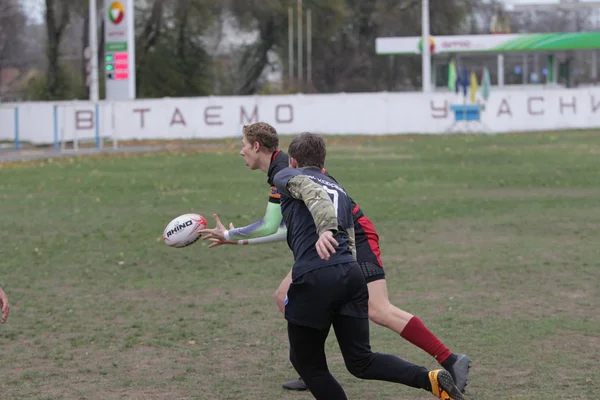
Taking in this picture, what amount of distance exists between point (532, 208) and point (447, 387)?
11698mm

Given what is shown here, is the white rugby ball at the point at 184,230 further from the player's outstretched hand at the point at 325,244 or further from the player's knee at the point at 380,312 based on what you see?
the player's outstretched hand at the point at 325,244

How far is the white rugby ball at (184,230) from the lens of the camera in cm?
681

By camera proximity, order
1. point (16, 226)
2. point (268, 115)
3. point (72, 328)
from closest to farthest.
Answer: point (72, 328) < point (16, 226) < point (268, 115)

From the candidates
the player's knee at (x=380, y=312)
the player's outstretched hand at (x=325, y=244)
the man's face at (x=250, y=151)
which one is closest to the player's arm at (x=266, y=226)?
Answer: the man's face at (x=250, y=151)

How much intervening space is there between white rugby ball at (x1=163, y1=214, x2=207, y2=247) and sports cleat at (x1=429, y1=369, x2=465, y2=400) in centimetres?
190

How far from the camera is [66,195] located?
19.8 m

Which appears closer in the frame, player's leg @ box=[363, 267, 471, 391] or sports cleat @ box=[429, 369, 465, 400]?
sports cleat @ box=[429, 369, 465, 400]

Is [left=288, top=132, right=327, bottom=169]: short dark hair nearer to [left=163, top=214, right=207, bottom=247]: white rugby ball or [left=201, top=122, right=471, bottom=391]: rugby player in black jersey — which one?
[left=201, top=122, right=471, bottom=391]: rugby player in black jersey

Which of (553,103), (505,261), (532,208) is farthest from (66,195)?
(553,103)

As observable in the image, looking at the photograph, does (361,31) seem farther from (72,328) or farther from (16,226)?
(72,328)

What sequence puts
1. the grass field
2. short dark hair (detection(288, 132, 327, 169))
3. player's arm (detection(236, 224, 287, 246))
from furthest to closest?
1. the grass field
2. player's arm (detection(236, 224, 287, 246))
3. short dark hair (detection(288, 132, 327, 169))

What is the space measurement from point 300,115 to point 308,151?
117ft

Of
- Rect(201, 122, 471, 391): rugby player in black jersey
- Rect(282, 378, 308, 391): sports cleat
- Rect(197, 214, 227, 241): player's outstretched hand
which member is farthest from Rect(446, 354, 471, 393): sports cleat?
Rect(197, 214, 227, 241): player's outstretched hand

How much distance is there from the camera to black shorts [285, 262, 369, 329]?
5.42m
